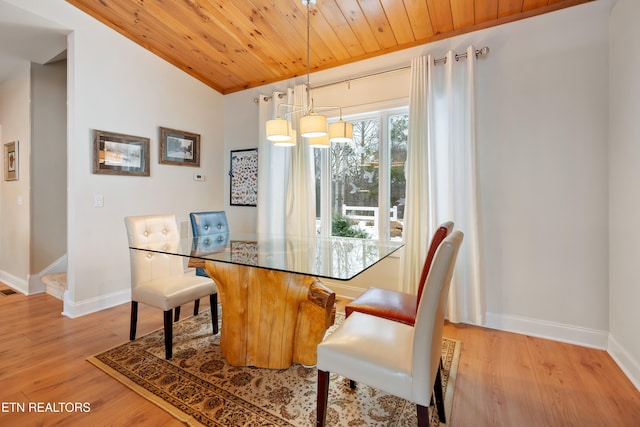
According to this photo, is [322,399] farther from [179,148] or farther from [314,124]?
[179,148]

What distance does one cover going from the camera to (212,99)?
410 cm

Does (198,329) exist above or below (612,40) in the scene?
below

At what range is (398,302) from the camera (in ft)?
6.20

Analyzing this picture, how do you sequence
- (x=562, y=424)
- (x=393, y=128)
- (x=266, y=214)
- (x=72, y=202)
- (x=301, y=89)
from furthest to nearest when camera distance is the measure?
(x=266, y=214), (x=301, y=89), (x=393, y=128), (x=72, y=202), (x=562, y=424)

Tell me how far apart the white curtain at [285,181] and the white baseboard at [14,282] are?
2696 millimetres

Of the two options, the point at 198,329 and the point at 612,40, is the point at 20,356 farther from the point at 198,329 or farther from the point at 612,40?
the point at 612,40

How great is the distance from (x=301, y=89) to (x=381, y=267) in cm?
223

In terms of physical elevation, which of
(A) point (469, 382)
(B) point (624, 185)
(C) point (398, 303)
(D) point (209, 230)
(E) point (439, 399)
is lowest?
(A) point (469, 382)

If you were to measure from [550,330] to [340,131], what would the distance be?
7.66 feet

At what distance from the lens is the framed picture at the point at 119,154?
2.91m

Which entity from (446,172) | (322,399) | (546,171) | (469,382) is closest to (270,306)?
(322,399)

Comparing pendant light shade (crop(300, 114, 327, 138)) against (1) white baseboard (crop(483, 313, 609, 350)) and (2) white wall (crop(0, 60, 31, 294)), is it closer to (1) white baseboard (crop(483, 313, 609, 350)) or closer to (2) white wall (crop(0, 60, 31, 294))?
(1) white baseboard (crop(483, 313, 609, 350))

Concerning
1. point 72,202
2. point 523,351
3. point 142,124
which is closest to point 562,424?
point 523,351

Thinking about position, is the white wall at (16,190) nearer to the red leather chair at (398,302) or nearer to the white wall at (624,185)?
the red leather chair at (398,302)
